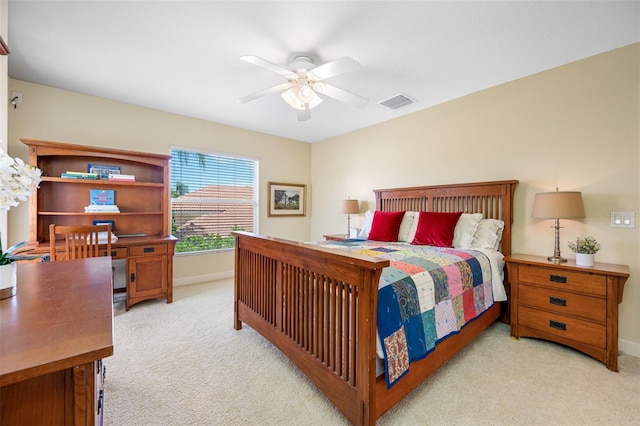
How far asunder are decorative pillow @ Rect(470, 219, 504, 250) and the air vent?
67.9 inches

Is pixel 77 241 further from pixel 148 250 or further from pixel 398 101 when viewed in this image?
pixel 398 101

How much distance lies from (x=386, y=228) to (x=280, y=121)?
2322 mm

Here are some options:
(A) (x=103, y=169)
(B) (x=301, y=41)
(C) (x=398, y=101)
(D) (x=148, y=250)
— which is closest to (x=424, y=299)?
(B) (x=301, y=41)

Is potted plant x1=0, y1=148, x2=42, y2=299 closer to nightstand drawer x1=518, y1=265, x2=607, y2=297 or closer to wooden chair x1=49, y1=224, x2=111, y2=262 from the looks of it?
wooden chair x1=49, y1=224, x2=111, y2=262

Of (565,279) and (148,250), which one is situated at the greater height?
(148,250)

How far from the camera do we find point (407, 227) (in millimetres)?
3434

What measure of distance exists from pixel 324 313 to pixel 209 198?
11.1 feet

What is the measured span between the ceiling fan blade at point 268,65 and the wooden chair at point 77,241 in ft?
7.39

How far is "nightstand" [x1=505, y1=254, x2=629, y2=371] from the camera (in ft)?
6.72

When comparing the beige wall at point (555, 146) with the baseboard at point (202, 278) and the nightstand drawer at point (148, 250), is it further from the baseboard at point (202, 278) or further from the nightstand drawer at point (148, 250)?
the nightstand drawer at point (148, 250)

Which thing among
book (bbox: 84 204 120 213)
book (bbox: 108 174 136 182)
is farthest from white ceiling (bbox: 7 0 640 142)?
book (bbox: 84 204 120 213)

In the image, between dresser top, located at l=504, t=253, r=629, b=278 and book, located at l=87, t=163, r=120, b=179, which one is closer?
dresser top, located at l=504, t=253, r=629, b=278

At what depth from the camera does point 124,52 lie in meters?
2.43

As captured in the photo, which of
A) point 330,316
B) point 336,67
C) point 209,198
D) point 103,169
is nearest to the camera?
point 330,316
